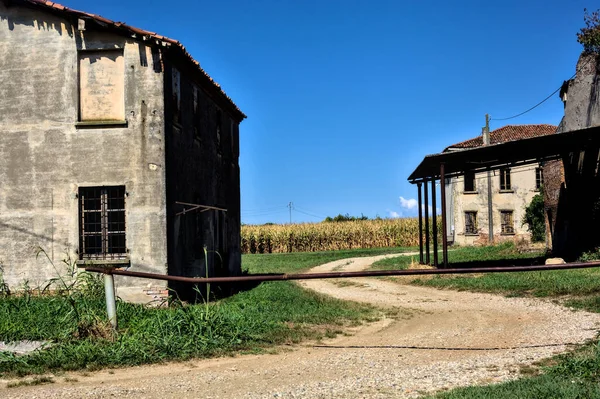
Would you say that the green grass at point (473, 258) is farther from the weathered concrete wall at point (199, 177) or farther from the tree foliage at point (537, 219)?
the weathered concrete wall at point (199, 177)

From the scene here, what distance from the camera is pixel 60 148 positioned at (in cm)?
1343

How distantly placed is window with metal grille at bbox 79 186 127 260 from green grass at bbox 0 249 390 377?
1845 millimetres

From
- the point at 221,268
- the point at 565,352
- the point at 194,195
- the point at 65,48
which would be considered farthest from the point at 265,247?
the point at 565,352

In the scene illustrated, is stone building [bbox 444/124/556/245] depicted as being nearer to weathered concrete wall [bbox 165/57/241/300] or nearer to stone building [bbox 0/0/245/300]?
weathered concrete wall [bbox 165/57/241/300]

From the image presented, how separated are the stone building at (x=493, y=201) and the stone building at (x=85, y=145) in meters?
29.1

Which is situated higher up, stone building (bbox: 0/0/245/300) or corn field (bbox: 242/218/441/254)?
stone building (bbox: 0/0/245/300)

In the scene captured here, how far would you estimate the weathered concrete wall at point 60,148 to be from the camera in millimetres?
13070

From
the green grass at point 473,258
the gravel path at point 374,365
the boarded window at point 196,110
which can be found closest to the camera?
the gravel path at point 374,365

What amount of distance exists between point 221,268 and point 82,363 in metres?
10.9

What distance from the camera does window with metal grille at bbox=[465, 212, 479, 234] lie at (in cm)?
3978

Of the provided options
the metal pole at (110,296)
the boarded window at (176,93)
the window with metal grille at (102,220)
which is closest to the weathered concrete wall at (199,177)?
the boarded window at (176,93)

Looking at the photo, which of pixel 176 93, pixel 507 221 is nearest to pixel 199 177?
pixel 176 93

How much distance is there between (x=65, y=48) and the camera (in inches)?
530

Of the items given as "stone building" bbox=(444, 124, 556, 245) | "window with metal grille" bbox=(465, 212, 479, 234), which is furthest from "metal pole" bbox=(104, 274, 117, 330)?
"window with metal grille" bbox=(465, 212, 479, 234)
